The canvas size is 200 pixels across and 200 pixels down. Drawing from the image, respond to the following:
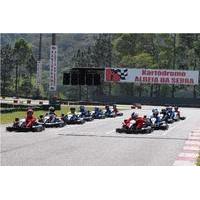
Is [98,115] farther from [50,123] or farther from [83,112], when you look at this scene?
[50,123]

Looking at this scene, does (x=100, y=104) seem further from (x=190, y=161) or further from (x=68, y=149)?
(x=190, y=161)

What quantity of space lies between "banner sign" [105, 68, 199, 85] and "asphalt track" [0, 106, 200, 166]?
6.88 feet

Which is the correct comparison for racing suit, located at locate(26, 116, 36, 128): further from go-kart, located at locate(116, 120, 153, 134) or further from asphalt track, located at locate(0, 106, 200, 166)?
go-kart, located at locate(116, 120, 153, 134)

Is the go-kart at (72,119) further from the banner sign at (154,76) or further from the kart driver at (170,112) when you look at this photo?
the banner sign at (154,76)

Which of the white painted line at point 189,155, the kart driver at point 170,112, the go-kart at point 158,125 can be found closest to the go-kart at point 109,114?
the kart driver at point 170,112

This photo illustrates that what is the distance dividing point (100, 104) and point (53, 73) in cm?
716

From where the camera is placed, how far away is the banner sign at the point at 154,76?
717 inches

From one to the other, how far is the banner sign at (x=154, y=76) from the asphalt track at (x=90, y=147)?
2098mm

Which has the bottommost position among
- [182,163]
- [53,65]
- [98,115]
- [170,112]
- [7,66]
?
[98,115]

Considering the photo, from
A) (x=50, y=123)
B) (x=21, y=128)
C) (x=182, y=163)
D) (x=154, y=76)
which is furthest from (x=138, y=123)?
(x=182, y=163)

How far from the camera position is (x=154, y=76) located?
18.5m

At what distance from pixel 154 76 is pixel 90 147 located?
306cm

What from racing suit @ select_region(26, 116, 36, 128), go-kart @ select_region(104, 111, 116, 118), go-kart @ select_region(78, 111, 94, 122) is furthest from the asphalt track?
go-kart @ select_region(104, 111, 116, 118)
